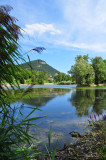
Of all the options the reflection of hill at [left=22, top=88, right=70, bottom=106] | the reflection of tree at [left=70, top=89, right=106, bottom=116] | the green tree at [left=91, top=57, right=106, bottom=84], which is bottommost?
the reflection of tree at [left=70, top=89, right=106, bottom=116]

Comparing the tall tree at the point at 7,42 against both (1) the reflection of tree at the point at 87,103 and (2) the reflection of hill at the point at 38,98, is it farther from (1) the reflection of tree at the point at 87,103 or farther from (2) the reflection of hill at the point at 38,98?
(1) the reflection of tree at the point at 87,103

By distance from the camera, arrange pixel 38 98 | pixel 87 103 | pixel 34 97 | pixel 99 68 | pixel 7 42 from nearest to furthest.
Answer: pixel 7 42
pixel 87 103
pixel 38 98
pixel 34 97
pixel 99 68

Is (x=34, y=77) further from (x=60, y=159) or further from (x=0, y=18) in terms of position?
(x=60, y=159)

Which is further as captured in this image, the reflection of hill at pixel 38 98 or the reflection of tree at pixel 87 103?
the reflection of tree at pixel 87 103

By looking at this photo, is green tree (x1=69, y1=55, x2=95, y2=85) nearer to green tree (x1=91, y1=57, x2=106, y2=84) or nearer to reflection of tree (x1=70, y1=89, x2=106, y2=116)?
green tree (x1=91, y1=57, x2=106, y2=84)

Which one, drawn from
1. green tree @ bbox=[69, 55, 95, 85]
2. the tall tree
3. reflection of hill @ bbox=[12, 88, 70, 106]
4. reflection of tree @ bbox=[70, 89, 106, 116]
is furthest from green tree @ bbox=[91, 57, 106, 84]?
the tall tree

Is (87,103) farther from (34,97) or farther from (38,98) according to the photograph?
(34,97)

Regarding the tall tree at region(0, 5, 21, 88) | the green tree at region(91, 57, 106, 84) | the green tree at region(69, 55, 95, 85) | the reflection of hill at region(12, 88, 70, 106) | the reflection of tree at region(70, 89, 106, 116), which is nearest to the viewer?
the tall tree at region(0, 5, 21, 88)

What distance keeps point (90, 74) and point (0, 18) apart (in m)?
33.8

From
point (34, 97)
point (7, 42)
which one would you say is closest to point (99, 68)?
point (34, 97)

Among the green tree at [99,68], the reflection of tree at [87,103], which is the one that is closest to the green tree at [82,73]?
the green tree at [99,68]

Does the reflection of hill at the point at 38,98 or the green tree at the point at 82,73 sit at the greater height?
the green tree at the point at 82,73

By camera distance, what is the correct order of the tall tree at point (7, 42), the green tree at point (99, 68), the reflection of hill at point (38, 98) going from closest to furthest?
the tall tree at point (7, 42) → the reflection of hill at point (38, 98) → the green tree at point (99, 68)

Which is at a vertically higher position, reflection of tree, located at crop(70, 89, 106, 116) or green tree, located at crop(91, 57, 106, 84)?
green tree, located at crop(91, 57, 106, 84)
